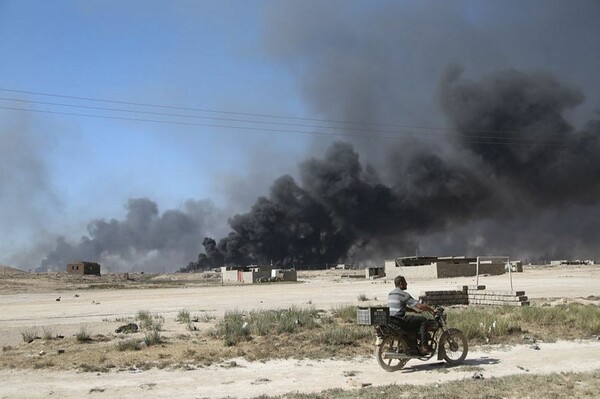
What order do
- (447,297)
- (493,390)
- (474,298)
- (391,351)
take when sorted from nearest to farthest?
(493,390) < (391,351) < (474,298) < (447,297)

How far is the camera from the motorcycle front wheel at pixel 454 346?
439 inches

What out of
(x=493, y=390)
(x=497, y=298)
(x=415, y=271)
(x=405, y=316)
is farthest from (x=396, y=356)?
(x=415, y=271)

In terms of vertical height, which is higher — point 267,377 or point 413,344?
point 413,344

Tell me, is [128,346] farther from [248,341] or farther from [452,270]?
[452,270]

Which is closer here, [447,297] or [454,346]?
[454,346]

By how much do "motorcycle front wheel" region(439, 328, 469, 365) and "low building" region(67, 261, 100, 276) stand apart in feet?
402

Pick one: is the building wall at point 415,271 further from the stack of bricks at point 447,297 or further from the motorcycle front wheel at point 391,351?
the motorcycle front wheel at point 391,351

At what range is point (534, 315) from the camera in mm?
17703

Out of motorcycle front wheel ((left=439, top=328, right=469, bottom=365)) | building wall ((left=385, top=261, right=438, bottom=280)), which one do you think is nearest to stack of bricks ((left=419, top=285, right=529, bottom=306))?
motorcycle front wheel ((left=439, top=328, right=469, bottom=365))

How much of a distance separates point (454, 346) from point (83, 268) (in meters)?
123

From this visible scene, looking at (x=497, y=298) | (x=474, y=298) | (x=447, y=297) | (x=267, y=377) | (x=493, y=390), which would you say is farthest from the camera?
(x=447, y=297)

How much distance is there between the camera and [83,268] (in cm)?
12219

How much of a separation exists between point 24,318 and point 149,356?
15893mm

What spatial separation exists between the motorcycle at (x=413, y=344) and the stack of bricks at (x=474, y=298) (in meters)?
12.3
